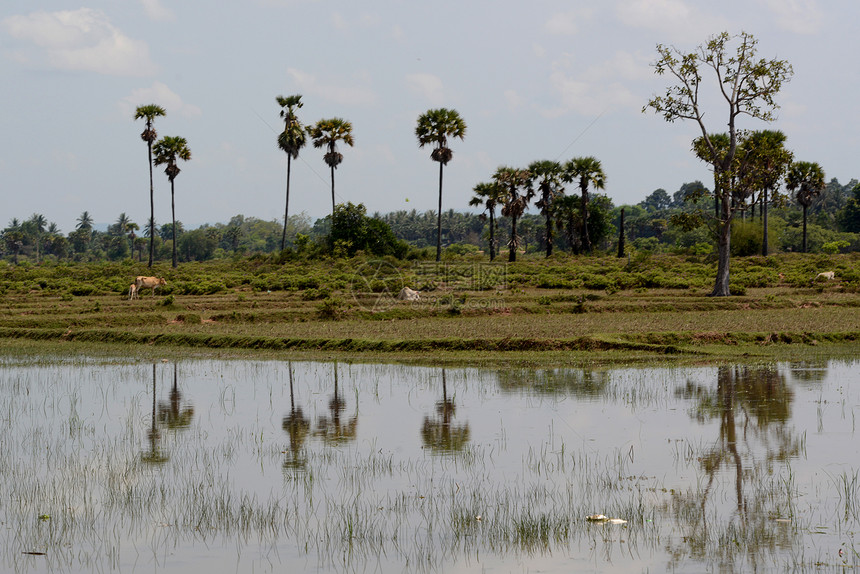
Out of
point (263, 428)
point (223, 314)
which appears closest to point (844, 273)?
A: point (223, 314)

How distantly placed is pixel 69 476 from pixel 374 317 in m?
19.5

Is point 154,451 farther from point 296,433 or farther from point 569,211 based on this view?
point 569,211

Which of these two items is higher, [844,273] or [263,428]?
[844,273]

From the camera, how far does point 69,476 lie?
1029 cm

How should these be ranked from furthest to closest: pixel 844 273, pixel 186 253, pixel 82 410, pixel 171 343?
pixel 186 253, pixel 844 273, pixel 171 343, pixel 82 410

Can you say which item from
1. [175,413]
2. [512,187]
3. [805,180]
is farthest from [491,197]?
[175,413]

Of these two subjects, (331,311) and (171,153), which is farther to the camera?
(171,153)

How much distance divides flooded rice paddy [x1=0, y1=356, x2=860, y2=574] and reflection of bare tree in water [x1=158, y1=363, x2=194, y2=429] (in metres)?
0.08

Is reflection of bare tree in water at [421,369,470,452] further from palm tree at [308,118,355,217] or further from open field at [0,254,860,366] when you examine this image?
palm tree at [308,118,355,217]

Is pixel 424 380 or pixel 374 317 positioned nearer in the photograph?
pixel 424 380

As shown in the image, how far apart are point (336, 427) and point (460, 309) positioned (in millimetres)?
17370

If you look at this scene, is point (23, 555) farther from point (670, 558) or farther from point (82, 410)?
point (82, 410)

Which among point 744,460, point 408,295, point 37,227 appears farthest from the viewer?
point 37,227

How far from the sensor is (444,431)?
1268 cm
